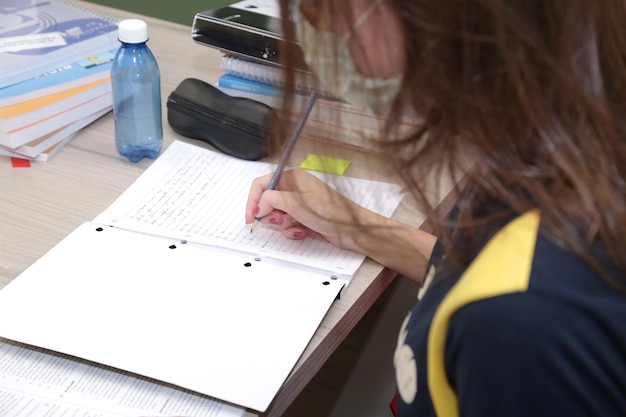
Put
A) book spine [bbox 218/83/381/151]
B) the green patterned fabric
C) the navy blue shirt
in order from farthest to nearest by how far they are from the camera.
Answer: the green patterned fabric < book spine [bbox 218/83/381/151] < the navy blue shirt

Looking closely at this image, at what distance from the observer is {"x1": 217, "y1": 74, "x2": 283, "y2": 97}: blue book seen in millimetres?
1242

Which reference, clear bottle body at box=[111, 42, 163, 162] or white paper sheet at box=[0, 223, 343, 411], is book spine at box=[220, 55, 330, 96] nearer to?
clear bottle body at box=[111, 42, 163, 162]

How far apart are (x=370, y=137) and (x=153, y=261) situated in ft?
1.20

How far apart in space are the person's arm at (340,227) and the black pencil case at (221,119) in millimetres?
132

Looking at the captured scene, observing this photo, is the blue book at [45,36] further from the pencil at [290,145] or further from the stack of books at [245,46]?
the pencil at [290,145]

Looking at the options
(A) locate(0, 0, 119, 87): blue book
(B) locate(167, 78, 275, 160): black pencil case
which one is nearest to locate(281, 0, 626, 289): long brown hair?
(B) locate(167, 78, 275, 160): black pencil case

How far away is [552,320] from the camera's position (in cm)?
51

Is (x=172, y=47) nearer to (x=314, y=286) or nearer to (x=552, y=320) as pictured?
(x=314, y=286)

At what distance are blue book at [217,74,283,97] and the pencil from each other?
24 cm

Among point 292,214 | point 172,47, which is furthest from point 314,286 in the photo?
point 172,47

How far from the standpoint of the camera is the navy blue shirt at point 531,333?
0.51 meters

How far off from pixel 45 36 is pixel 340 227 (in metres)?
0.68

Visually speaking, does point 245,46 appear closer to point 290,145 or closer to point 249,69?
point 249,69

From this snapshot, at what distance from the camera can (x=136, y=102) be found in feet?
3.69
